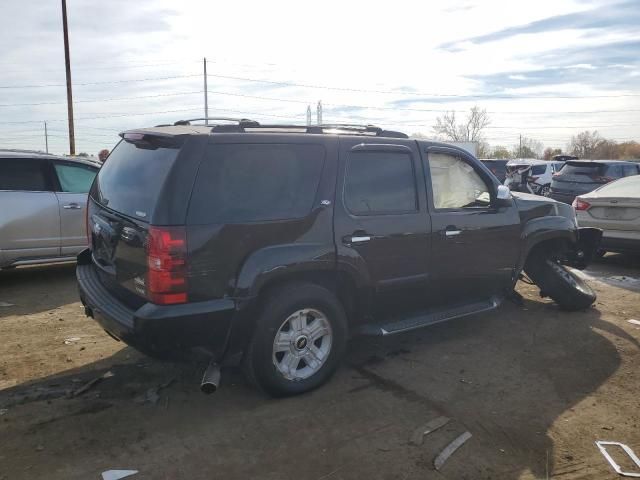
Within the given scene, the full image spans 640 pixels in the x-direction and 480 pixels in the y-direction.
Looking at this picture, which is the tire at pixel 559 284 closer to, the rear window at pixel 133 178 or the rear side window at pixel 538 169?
the rear window at pixel 133 178

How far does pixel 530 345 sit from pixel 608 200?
4.37m

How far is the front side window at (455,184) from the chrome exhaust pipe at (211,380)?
7.48ft

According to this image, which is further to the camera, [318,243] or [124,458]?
[318,243]

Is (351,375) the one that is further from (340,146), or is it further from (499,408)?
(340,146)

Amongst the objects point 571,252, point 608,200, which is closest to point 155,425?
point 571,252

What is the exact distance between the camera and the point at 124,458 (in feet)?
10.6

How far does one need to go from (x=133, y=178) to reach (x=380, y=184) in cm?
186

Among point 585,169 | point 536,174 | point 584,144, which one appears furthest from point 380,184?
point 584,144

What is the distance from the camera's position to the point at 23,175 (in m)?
7.07

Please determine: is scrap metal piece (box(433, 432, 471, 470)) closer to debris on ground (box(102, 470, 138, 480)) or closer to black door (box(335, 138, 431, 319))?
black door (box(335, 138, 431, 319))

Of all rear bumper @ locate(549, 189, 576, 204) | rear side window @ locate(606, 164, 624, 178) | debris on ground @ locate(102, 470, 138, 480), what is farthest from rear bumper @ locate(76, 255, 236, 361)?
rear side window @ locate(606, 164, 624, 178)

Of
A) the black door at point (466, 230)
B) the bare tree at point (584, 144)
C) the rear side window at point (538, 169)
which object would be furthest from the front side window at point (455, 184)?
the bare tree at point (584, 144)

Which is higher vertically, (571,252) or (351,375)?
(571,252)

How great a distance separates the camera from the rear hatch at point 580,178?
14.9m
